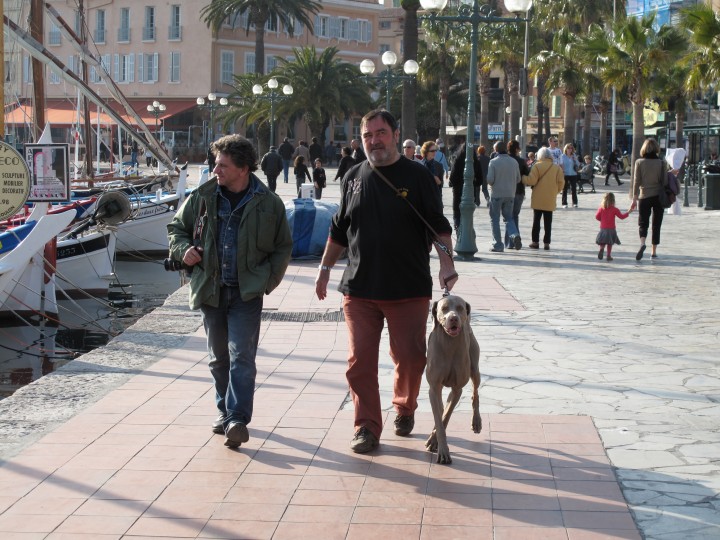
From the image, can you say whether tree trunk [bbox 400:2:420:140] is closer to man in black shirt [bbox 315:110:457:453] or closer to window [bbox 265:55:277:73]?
man in black shirt [bbox 315:110:457:453]

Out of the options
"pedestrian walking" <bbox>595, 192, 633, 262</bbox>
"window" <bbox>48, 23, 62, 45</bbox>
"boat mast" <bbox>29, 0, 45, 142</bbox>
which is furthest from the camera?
"window" <bbox>48, 23, 62, 45</bbox>

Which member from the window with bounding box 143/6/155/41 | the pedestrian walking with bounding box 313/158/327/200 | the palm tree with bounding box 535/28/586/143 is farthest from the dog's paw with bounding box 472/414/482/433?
the window with bounding box 143/6/155/41

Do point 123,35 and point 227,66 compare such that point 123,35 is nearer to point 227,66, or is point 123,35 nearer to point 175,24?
point 175,24

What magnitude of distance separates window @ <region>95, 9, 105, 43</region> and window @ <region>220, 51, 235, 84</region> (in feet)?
32.5

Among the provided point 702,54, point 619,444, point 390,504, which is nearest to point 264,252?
point 390,504

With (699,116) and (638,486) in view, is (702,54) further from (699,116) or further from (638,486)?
(699,116)

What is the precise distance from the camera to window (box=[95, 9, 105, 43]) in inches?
3103

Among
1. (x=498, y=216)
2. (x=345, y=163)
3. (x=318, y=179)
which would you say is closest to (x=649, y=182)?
(x=498, y=216)

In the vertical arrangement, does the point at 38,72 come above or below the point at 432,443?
above

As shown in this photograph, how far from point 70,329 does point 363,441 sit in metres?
10.5

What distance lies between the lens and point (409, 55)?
3250 cm

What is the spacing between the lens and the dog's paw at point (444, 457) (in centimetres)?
589

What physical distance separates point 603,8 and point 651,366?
1960 inches

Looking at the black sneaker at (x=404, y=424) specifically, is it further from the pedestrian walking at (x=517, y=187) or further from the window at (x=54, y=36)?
the window at (x=54, y=36)
